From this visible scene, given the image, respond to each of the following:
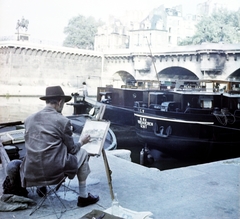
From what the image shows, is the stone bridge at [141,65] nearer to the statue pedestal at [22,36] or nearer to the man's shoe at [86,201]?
the statue pedestal at [22,36]

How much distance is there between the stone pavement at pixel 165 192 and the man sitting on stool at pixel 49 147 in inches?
10.5

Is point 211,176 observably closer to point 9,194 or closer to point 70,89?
point 9,194

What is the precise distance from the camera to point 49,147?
2.12 metres

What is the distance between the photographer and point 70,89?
11.9 m

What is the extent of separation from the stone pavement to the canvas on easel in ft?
1.32

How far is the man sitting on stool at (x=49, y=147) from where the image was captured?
2.13m

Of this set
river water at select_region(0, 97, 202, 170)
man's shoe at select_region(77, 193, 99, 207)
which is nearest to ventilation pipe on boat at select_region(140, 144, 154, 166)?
river water at select_region(0, 97, 202, 170)

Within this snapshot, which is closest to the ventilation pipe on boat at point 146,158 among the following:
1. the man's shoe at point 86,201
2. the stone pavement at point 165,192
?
the stone pavement at point 165,192

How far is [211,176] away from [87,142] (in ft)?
4.85

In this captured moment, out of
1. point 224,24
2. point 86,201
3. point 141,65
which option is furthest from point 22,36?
point 141,65

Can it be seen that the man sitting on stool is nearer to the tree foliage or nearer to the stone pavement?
the stone pavement

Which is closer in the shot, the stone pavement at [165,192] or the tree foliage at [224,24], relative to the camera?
the stone pavement at [165,192]

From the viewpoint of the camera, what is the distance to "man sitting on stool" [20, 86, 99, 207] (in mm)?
2129

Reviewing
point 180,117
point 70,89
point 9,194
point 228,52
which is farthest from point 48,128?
point 228,52
